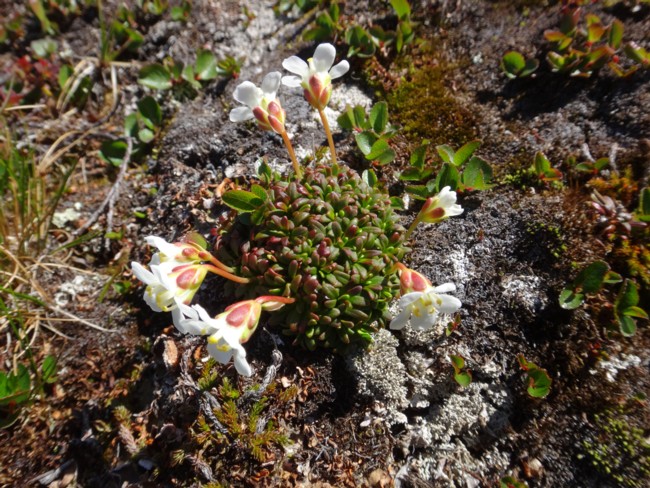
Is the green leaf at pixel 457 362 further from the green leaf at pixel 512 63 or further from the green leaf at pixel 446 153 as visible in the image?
the green leaf at pixel 512 63

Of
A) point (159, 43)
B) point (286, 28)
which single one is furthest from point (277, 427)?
point (159, 43)

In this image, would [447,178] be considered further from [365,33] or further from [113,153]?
[113,153]

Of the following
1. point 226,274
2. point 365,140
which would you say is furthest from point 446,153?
point 226,274

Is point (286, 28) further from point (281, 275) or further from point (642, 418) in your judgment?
point (642, 418)

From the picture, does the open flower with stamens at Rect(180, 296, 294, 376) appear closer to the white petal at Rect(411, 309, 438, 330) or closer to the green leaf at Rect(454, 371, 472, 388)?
the white petal at Rect(411, 309, 438, 330)

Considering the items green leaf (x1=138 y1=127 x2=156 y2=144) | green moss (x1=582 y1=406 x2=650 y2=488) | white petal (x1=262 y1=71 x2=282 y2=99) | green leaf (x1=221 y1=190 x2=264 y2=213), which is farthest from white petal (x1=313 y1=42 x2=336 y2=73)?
green moss (x1=582 y1=406 x2=650 y2=488)
